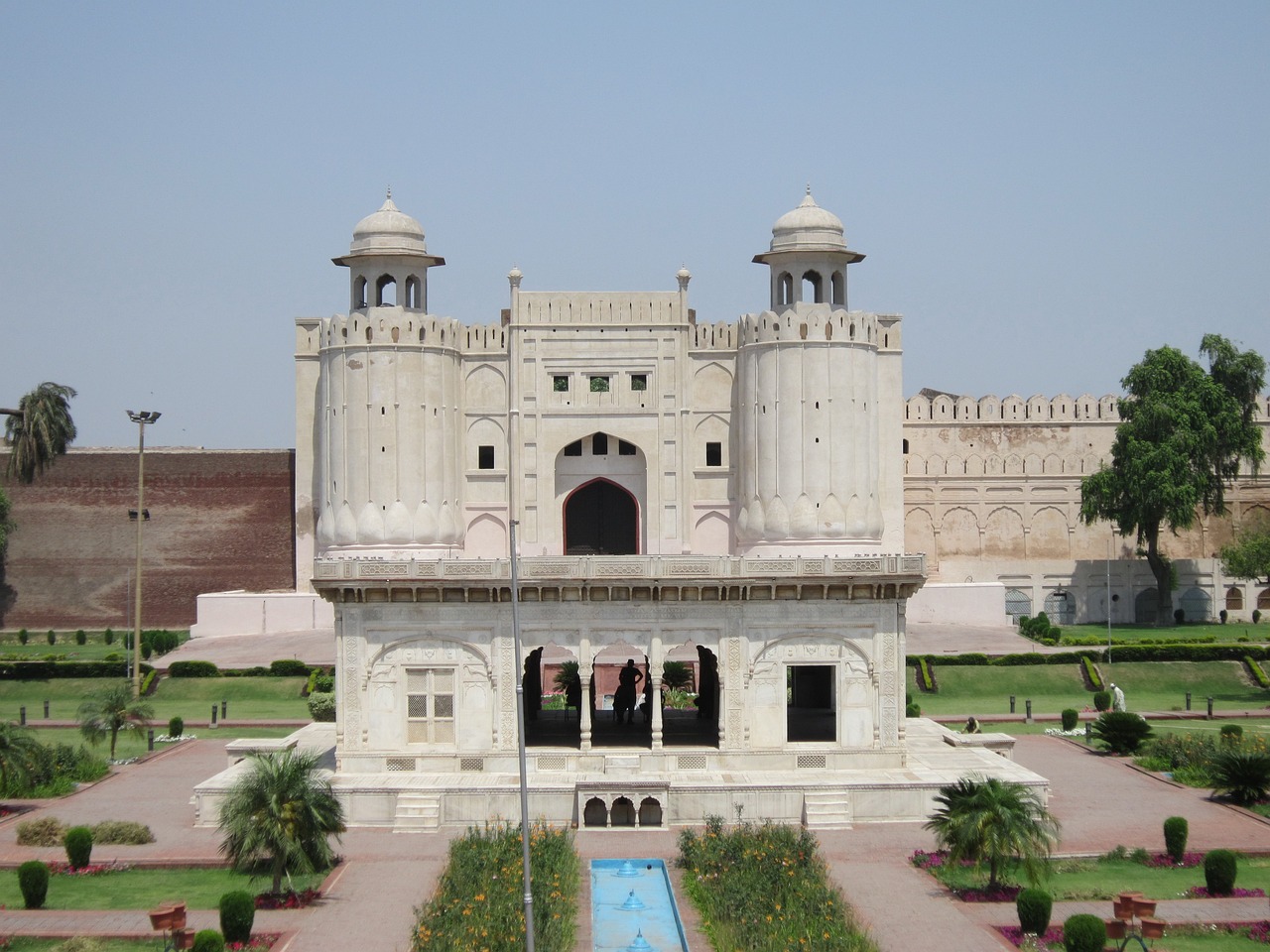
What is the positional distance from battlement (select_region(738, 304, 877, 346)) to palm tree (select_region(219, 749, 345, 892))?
2047cm

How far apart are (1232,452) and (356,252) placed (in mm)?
29804

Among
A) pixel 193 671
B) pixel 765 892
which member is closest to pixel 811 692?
pixel 765 892

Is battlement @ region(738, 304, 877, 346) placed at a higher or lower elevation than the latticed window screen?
A: higher

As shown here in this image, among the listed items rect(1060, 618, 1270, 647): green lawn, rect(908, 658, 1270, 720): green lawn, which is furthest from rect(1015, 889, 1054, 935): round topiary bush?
rect(1060, 618, 1270, 647): green lawn

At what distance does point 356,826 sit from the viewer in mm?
30094

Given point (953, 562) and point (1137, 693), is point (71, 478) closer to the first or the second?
point (953, 562)

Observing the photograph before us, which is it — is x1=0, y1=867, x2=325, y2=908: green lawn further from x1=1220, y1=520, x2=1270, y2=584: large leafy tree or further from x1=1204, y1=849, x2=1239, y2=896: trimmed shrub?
x1=1220, y1=520, x2=1270, y2=584: large leafy tree

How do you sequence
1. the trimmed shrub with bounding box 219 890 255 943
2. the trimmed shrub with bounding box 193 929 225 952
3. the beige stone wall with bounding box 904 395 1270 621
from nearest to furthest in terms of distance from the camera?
the trimmed shrub with bounding box 193 929 225 952 < the trimmed shrub with bounding box 219 890 255 943 < the beige stone wall with bounding box 904 395 1270 621

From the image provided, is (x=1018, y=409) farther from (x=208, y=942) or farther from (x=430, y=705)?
(x=208, y=942)

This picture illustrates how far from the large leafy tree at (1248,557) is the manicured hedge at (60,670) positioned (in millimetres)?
33433

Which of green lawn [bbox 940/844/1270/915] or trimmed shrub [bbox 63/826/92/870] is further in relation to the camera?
trimmed shrub [bbox 63/826/92/870]

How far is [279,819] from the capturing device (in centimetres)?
2505

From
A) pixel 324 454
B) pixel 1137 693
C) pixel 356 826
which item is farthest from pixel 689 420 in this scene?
pixel 356 826

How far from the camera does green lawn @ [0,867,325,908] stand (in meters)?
24.6
